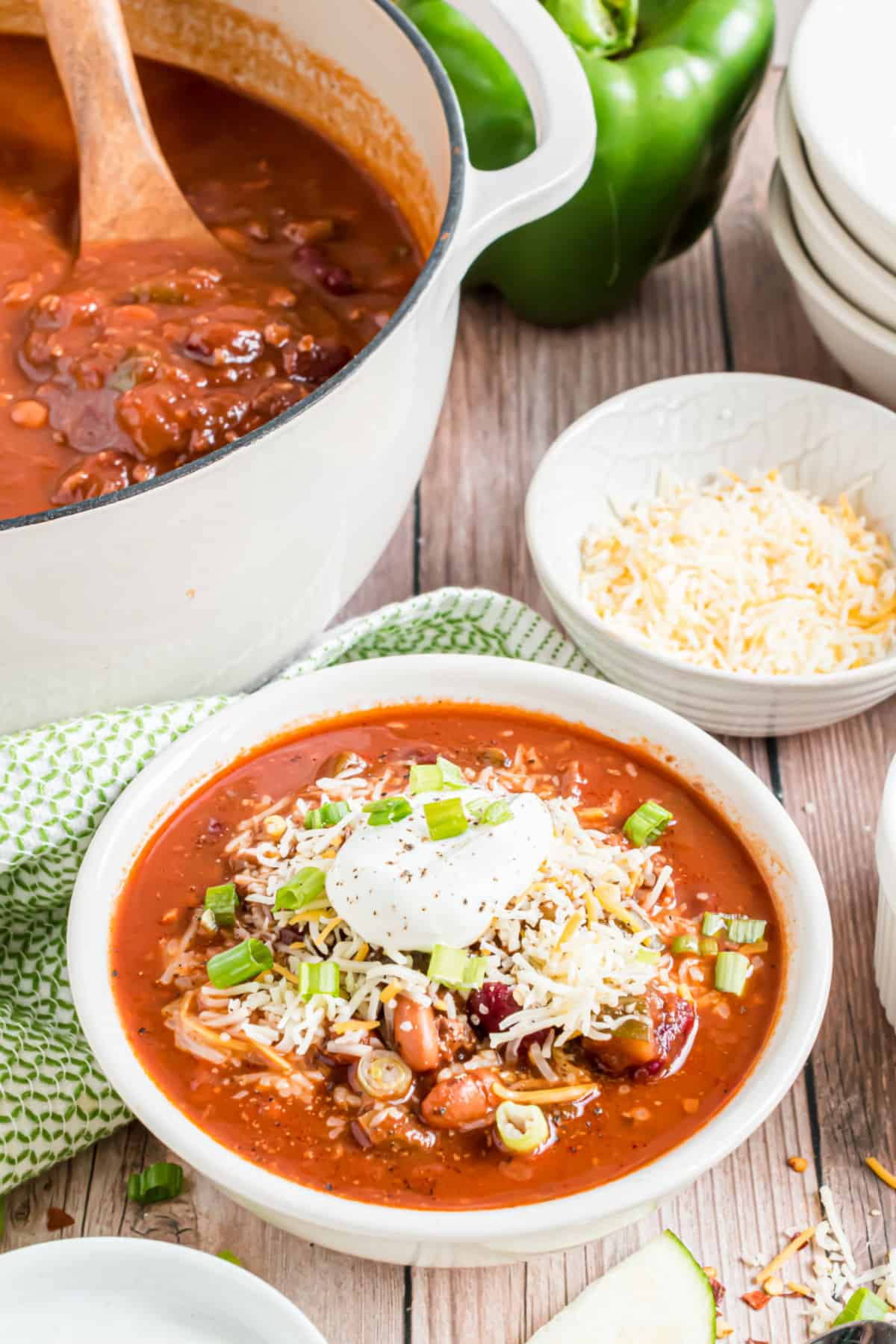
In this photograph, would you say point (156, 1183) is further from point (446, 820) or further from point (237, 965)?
point (446, 820)

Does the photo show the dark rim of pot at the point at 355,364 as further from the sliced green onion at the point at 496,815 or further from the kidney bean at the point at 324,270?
the sliced green onion at the point at 496,815

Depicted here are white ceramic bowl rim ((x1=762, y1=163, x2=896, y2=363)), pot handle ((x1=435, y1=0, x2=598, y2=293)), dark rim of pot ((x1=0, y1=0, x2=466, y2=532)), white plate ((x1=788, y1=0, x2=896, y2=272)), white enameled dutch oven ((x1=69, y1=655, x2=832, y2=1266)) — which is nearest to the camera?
white enameled dutch oven ((x1=69, y1=655, x2=832, y2=1266))

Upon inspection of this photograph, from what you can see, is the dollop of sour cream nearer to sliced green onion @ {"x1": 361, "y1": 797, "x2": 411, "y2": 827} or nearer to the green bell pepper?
sliced green onion @ {"x1": 361, "y1": 797, "x2": 411, "y2": 827}

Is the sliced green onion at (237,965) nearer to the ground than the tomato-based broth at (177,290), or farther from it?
nearer to the ground

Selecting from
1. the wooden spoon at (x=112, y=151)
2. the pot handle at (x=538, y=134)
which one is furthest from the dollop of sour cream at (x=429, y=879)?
the wooden spoon at (x=112, y=151)

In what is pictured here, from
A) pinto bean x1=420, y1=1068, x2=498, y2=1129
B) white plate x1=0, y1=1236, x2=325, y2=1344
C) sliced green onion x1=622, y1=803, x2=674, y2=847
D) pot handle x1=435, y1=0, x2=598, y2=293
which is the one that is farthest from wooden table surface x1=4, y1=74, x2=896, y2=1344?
pot handle x1=435, y1=0, x2=598, y2=293

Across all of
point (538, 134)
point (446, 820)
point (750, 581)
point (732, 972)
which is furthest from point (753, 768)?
point (538, 134)

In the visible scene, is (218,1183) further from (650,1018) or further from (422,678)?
(422,678)
